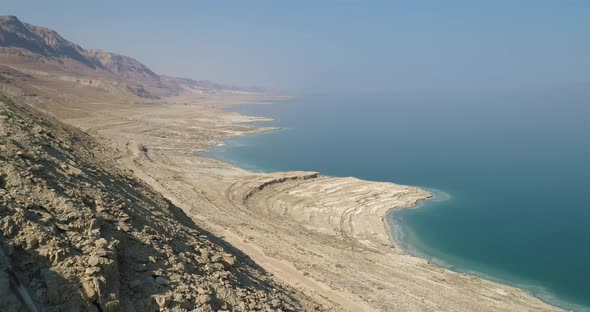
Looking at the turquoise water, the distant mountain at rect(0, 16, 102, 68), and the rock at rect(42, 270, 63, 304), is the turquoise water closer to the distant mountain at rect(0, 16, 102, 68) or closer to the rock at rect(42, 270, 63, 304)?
the rock at rect(42, 270, 63, 304)

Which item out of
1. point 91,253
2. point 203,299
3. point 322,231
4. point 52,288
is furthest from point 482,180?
point 52,288

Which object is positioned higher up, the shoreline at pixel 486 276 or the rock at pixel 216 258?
the rock at pixel 216 258

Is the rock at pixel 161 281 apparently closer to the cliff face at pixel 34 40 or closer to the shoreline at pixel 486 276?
the shoreline at pixel 486 276

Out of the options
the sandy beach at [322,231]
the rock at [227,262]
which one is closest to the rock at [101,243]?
the rock at [227,262]

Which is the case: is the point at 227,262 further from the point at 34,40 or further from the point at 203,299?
the point at 34,40

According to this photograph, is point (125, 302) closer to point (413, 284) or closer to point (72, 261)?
point (72, 261)

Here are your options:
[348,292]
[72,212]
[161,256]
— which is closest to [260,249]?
[348,292]
